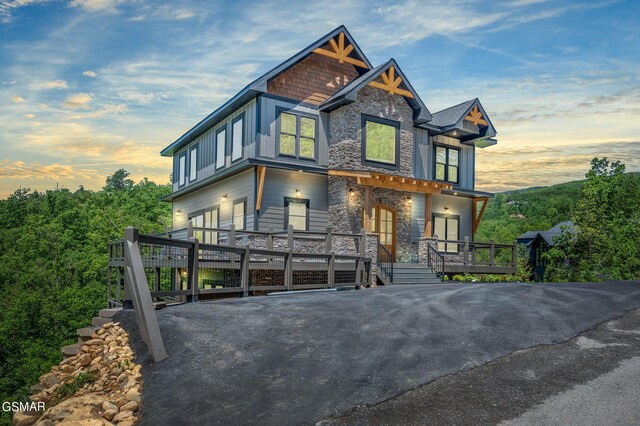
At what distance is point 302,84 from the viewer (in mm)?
22188

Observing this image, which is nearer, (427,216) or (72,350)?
(72,350)

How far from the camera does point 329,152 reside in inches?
886

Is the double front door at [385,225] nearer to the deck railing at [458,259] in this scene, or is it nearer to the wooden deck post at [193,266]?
the deck railing at [458,259]

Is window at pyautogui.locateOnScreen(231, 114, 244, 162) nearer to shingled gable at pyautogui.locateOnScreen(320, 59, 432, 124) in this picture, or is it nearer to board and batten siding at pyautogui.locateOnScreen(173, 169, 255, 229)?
board and batten siding at pyautogui.locateOnScreen(173, 169, 255, 229)

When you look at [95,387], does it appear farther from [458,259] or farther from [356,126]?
[458,259]

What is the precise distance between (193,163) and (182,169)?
208 centimetres

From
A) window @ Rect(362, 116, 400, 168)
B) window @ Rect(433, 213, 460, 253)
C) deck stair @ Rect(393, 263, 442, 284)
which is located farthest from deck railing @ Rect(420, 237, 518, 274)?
window @ Rect(362, 116, 400, 168)

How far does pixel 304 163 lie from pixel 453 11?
894cm

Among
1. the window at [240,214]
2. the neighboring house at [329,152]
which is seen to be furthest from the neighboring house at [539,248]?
the window at [240,214]

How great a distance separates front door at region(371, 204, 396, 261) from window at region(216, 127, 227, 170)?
301 inches

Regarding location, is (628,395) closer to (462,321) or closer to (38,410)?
(462,321)

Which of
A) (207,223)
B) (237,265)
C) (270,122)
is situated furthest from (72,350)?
(207,223)

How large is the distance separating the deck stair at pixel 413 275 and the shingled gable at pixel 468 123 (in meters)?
8.20

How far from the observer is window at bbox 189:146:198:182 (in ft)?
90.3
